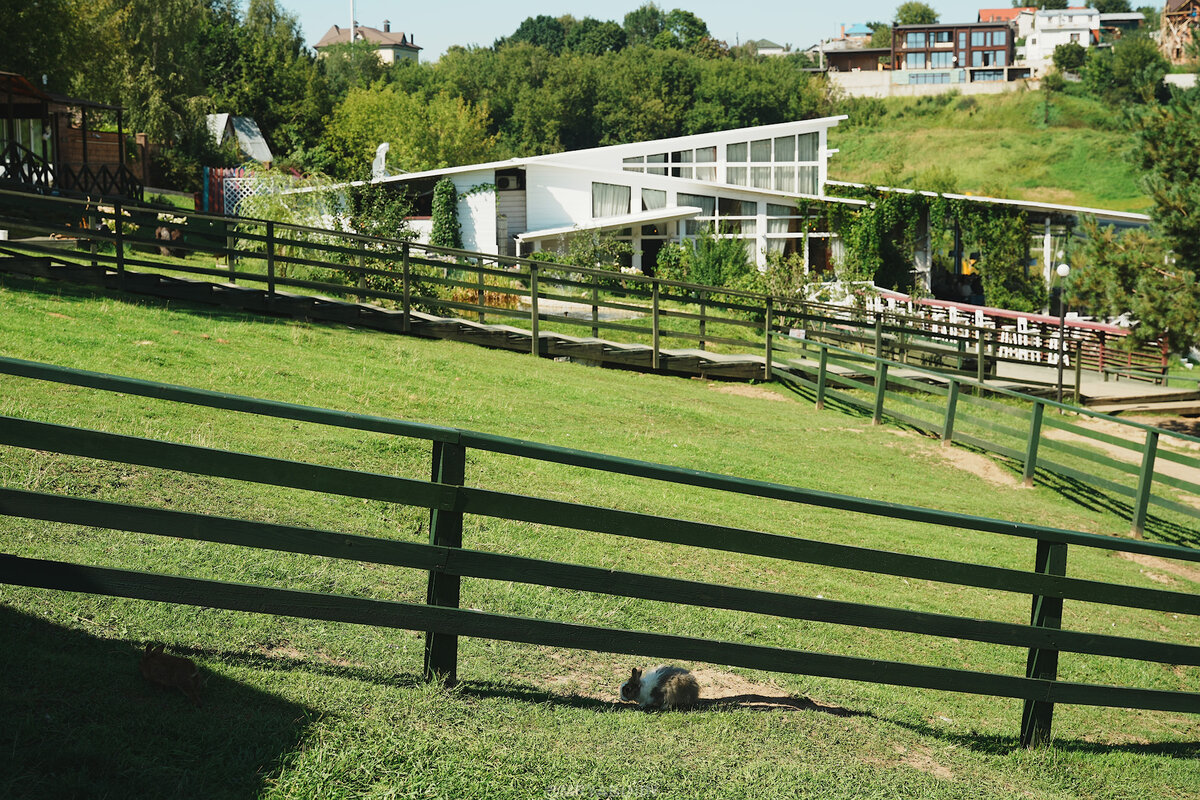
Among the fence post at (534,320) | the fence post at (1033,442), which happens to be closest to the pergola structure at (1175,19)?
the fence post at (1033,442)

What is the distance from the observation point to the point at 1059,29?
138000 millimetres

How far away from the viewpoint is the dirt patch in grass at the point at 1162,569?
1072 cm

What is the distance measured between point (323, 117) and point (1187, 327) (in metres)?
57.2

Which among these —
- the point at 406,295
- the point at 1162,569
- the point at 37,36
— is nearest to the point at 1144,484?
the point at 1162,569

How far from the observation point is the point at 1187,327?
782 inches

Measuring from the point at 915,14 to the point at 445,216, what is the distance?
13497cm

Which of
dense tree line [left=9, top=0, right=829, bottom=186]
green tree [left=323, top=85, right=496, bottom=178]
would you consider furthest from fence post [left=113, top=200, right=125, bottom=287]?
green tree [left=323, top=85, right=496, bottom=178]

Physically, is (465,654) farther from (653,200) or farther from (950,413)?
(653,200)

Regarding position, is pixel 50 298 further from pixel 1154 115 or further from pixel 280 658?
pixel 1154 115

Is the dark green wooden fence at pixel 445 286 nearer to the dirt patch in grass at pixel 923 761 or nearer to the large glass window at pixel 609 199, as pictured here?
the large glass window at pixel 609 199

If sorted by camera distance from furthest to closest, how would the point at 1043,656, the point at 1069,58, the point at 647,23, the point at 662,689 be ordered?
the point at 647,23
the point at 1069,58
the point at 1043,656
the point at 662,689

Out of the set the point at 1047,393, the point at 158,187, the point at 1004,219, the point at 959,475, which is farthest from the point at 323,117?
the point at 959,475

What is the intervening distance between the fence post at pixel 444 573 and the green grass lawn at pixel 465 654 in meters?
0.11

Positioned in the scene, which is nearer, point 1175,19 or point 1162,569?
point 1162,569
